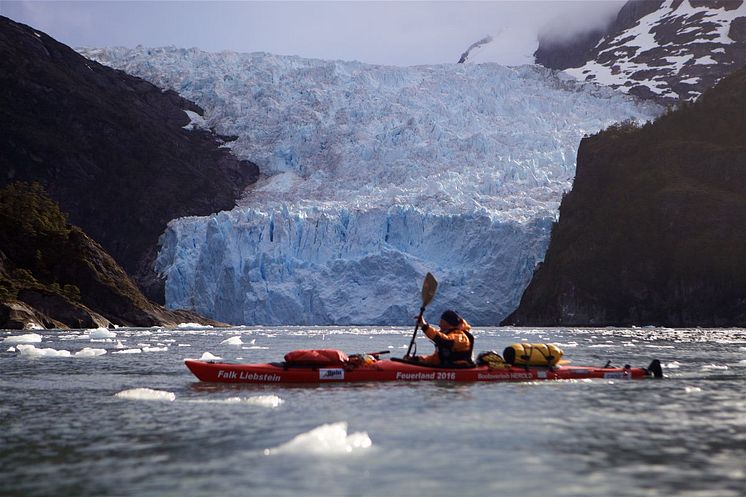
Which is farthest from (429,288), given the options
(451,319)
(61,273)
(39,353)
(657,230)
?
(657,230)

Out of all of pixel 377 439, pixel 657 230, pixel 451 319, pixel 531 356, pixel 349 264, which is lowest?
pixel 377 439

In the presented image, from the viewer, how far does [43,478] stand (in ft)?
26.2

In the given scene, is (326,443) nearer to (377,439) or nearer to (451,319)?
(377,439)

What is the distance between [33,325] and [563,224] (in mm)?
Result: 49743

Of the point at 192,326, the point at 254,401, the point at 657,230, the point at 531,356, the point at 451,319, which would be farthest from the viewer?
the point at 657,230

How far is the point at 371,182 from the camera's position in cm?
8569

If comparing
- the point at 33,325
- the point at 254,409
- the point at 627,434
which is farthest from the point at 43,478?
the point at 33,325

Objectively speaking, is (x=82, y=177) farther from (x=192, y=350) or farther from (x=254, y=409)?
(x=254, y=409)

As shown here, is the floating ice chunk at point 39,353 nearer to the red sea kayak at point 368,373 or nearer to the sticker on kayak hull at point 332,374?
the red sea kayak at point 368,373

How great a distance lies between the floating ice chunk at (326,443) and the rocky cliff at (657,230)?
65757 mm

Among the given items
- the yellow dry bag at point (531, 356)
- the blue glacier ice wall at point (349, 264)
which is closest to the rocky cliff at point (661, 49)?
the blue glacier ice wall at point (349, 264)

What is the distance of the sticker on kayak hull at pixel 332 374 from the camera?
16984 mm

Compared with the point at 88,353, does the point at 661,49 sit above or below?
above

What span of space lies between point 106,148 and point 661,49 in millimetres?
87228
